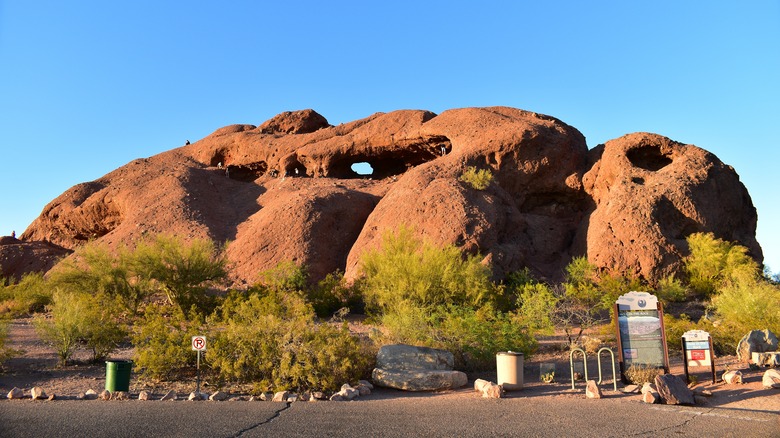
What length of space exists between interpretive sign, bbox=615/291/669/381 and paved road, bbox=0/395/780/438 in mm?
1474

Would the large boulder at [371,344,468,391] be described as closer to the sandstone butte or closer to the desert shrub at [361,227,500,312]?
the desert shrub at [361,227,500,312]

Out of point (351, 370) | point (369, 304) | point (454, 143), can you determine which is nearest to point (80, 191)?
point (454, 143)

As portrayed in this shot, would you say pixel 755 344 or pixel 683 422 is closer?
pixel 683 422

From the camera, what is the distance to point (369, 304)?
17.9m

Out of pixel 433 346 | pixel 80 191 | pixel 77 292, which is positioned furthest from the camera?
pixel 80 191

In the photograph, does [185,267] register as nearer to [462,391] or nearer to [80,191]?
[462,391]

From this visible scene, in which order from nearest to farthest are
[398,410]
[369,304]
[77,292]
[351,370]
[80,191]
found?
[398,410] < [351,370] < [369,304] < [77,292] < [80,191]

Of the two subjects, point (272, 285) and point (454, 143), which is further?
point (454, 143)

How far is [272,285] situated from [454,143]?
13.2 m

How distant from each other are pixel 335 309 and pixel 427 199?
6.63 meters

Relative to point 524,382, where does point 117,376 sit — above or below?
above

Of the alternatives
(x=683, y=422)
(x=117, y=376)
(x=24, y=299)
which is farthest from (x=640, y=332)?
(x=24, y=299)

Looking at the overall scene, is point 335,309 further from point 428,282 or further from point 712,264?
point 712,264

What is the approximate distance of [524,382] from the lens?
34.8 feet
